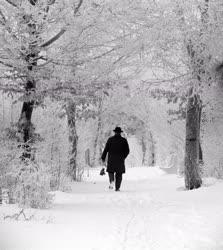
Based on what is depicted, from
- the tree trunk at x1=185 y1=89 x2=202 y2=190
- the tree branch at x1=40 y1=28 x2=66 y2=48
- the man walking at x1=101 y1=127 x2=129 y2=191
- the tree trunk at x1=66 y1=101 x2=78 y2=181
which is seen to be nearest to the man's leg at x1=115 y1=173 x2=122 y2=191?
the man walking at x1=101 y1=127 x2=129 y2=191

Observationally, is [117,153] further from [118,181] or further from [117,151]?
[118,181]

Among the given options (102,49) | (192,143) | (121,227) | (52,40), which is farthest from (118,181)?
(121,227)

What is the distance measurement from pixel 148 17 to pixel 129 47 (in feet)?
2.70

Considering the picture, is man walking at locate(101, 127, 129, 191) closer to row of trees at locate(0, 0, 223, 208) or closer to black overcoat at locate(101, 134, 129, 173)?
black overcoat at locate(101, 134, 129, 173)

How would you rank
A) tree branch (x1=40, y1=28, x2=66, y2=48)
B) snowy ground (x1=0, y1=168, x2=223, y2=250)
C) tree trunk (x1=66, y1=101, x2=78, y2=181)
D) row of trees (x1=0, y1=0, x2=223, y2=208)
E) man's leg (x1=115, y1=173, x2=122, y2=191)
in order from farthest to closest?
tree trunk (x1=66, y1=101, x2=78, y2=181)
man's leg (x1=115, y1=173, x2=122, y2=191)
tree branch (x1=40, y1=28, x2=66, y2=48)
row of trees (x1=0, y1=0, x2=223, y2=208)
snowy ground (x1=0, y1=168, x2=223, y2=250)

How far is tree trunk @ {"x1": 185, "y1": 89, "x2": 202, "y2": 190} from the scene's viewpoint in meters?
13.4

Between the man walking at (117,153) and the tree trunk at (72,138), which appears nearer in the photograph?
the man walking at (117,153)

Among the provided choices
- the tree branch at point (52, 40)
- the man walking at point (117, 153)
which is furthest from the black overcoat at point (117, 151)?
the tree branch at point (52, 40)

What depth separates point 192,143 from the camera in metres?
13.5

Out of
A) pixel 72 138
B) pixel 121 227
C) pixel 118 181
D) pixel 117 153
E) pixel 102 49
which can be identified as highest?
pixel 102 49

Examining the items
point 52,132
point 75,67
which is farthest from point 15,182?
point 52,132

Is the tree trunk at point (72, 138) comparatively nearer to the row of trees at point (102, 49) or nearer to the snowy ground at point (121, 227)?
the row of trees at point (102, 49)

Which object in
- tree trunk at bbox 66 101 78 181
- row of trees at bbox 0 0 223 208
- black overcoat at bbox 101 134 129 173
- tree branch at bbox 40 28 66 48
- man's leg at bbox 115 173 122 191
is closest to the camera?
row of trees at bbox 0 0 223 208

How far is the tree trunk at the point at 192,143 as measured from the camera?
13438mm
